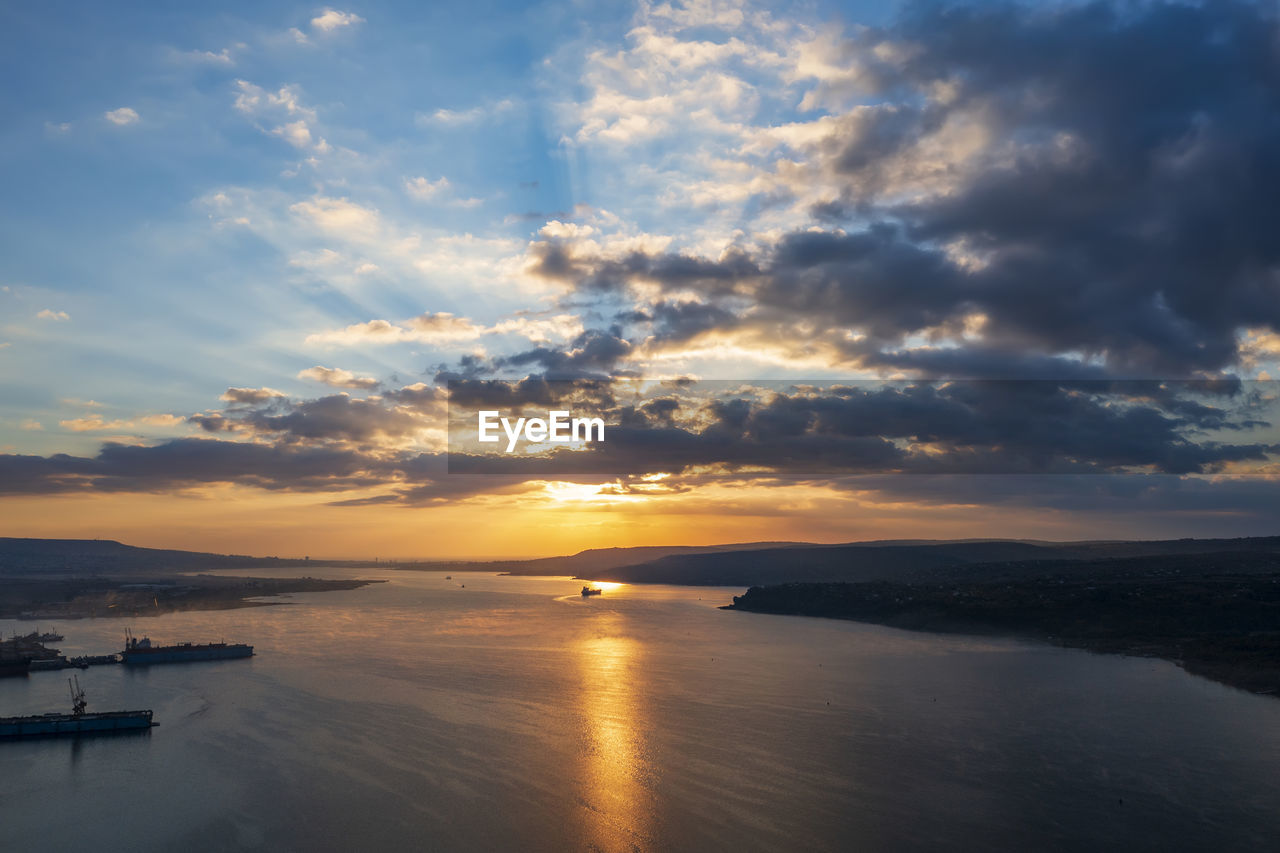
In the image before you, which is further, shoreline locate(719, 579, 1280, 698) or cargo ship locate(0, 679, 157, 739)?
shoreline locate(719, 579, 1280, 698)

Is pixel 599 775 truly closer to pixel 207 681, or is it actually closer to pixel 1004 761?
pixel 1004 761

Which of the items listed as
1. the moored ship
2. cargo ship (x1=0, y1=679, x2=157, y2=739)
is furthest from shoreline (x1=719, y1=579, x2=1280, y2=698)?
the moored ship

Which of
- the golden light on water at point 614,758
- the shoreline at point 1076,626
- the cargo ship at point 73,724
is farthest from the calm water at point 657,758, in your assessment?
the shoreline at point 1076,626

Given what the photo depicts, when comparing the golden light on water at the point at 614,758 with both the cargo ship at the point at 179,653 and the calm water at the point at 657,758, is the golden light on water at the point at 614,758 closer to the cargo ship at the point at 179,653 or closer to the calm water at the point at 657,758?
the calm water at the point at 657,758

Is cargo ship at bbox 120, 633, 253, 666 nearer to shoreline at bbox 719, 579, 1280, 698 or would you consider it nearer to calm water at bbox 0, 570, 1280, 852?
calm water at bbox 0, 570, 1280, 852

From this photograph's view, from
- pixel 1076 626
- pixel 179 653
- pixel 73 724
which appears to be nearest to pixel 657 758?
pixel 73 724

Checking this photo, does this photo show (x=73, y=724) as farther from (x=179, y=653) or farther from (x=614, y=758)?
(x=614, y=758)

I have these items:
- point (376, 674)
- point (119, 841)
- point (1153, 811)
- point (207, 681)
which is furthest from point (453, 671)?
point (1153, 811)
